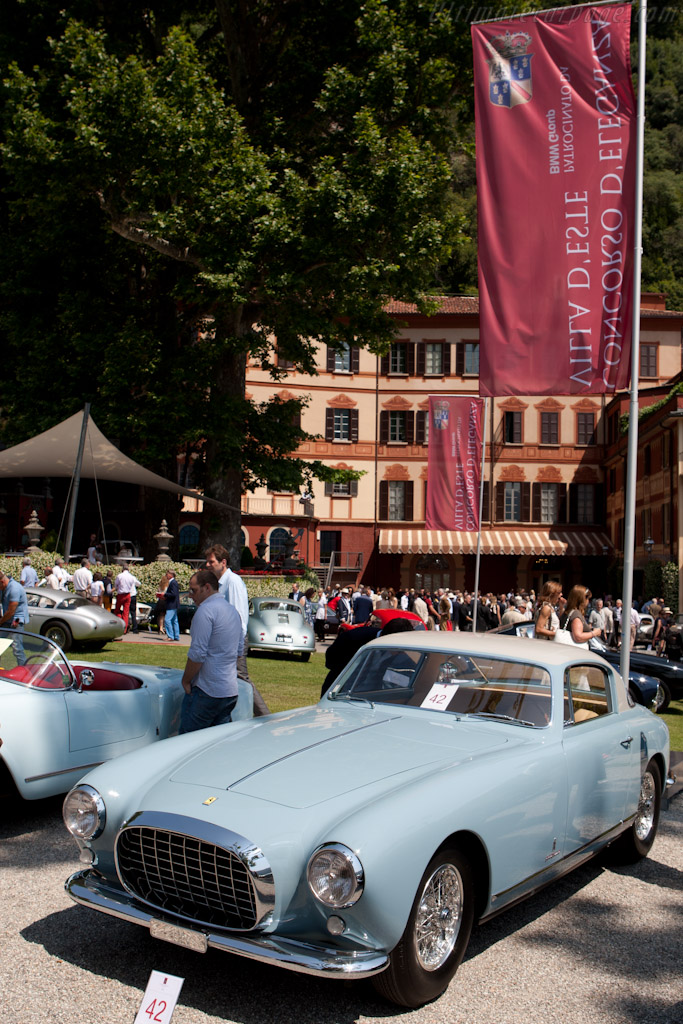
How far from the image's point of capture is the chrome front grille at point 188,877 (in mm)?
3705

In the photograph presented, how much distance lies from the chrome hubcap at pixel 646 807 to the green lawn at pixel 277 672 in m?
4.08

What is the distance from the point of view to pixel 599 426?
5272 centimetres

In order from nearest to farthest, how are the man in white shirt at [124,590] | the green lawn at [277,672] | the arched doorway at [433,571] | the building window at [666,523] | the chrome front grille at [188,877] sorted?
the chrome front grille at [188,877] → the green lawn at [277,672] → the man in white shirt at [124,590] → the building window at [666,523] → the arched doorway at [433,571]

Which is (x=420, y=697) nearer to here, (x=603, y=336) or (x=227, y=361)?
(x=603, y=336)

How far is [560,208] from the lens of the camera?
907 centimetres

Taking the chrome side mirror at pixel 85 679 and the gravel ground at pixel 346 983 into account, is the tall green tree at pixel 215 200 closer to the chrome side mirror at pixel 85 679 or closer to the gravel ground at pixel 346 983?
the chrome side mirror at pixel 85 679

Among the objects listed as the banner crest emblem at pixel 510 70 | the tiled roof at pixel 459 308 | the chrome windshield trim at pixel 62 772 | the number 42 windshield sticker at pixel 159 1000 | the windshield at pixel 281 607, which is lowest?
the number 42 windshield sticker at pixel 159 1000

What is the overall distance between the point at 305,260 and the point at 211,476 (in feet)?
20.7

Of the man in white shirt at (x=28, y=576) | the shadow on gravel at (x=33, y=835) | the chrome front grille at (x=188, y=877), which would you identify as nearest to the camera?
the chrome front grille at (x=188, y=877)

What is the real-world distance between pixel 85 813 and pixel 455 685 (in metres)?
2.20

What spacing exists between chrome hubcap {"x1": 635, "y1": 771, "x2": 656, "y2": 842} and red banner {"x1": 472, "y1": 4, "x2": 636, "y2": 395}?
3954mm

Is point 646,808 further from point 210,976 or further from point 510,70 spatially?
point 510,70

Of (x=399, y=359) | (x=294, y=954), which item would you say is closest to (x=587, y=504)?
(x=399, y=359)

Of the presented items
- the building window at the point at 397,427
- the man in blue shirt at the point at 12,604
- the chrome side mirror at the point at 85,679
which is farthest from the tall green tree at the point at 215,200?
the building window at the point at 397,427
